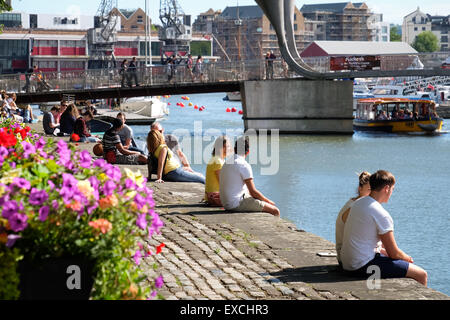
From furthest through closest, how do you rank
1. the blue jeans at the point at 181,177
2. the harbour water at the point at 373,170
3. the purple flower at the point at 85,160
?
the harbour water at the point at 373,170
the blue jeans at the point at 181,177
the purple flower at the point at 85,160

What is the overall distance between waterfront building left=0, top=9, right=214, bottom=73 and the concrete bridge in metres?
86.0

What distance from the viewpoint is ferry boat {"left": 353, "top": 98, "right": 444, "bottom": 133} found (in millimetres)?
55516

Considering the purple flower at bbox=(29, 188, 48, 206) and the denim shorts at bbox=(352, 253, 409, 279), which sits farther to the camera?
the denim shorts at bbox=(352, 253, 409, 279)

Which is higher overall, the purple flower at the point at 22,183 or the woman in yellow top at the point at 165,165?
the purple flower at the point at 22,183

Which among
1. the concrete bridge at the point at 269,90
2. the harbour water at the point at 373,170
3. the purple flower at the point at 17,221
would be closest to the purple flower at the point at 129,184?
the purple flower at the point at 17,221

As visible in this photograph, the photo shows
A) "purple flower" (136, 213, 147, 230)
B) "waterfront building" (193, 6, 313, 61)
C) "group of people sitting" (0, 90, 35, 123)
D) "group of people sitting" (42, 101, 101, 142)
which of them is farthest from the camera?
"waterfront building" (193, 6, 313, 61)

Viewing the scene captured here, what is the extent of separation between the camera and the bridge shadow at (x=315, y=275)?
797cm

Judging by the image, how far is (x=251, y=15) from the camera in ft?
629

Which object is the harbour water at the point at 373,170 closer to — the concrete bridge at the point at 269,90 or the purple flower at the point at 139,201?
the concrete bridge at the point at 269,90

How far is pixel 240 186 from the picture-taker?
11.6 m

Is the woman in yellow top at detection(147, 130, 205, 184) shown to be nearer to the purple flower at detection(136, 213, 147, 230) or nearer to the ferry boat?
the purple flower at detection(136, 213, 147, 230)

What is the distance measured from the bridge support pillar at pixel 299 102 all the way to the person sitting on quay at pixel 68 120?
2586 centimetres

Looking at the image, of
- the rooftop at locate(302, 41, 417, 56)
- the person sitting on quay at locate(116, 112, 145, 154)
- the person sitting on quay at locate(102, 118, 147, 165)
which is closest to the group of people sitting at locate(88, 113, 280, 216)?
the person sitting on quay at locate(102, 118, 147, 165)
